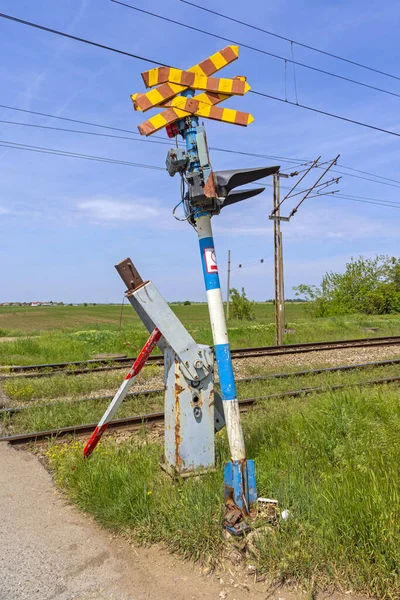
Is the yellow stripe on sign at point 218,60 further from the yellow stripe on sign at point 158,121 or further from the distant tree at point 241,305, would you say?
the distant tree at point 241,305

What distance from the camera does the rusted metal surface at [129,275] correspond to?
4.12 metres

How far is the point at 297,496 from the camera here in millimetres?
3586

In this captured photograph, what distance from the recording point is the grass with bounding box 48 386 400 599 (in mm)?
2900

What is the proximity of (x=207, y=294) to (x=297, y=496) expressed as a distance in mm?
1658

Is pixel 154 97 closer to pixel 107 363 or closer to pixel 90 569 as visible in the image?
pixel 90 569

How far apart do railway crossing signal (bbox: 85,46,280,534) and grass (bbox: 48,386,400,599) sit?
9.6 inches

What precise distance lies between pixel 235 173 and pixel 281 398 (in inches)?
206

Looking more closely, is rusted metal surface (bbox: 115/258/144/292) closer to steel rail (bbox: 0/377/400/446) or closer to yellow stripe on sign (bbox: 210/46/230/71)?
yellow stripe on sign (bbox: 210/46/230/71)

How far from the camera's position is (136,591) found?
2928 mm

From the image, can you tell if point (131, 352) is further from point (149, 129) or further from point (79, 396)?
point (149, 129)

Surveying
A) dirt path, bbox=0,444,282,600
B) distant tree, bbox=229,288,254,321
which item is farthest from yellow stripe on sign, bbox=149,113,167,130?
distant tree, bbox=229,288,254,321

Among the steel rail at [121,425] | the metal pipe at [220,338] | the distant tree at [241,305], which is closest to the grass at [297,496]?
the metal pipe at [220,338]

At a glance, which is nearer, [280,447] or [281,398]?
[280,447]

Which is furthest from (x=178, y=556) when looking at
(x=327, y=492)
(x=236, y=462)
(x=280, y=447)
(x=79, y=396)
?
(x=79, y=396)
